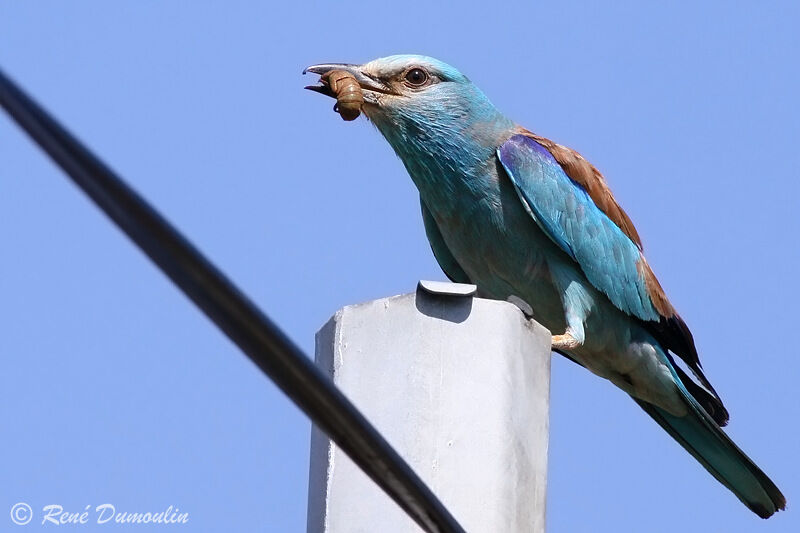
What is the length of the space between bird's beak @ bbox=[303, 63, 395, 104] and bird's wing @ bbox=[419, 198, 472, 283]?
0.53 m

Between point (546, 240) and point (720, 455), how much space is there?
1.27 m

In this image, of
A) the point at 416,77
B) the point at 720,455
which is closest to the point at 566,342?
the point at 720,455

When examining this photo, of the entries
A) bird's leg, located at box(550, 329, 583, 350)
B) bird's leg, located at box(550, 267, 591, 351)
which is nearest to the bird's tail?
bird's leg, located at box(550, 267, 591, 351)

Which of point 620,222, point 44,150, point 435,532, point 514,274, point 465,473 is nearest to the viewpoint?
point 44,150

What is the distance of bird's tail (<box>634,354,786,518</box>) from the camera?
19.5ft

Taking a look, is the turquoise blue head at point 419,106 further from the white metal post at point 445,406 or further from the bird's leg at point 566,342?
the white metal post at point 445,406

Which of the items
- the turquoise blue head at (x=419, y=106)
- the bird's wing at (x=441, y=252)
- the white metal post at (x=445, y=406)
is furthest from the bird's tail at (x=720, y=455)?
the white metal post at (x=445, y=406)

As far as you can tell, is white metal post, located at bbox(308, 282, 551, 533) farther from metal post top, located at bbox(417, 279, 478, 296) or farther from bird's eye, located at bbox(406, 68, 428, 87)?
bird's eye, located at bbox(406, 68, 428, 87)

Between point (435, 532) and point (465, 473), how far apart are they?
949 mm

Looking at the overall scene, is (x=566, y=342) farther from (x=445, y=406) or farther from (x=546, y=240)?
(x=445, y=406)

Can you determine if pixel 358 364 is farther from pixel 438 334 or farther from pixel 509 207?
pixel 509 207

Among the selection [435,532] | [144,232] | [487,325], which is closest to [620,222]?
[487,325]

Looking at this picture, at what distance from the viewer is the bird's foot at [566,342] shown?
5445mm

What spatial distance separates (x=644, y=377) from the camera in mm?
6105
